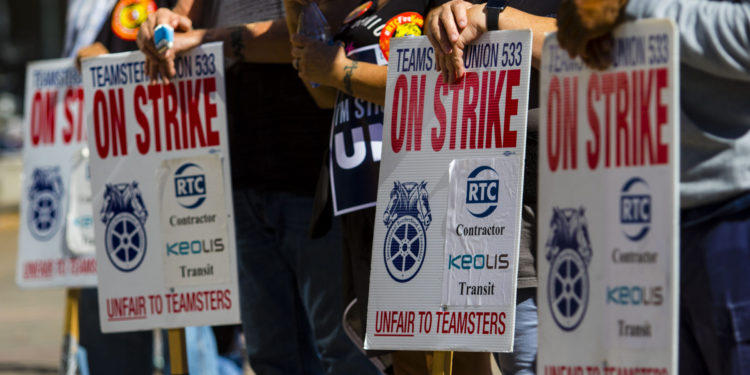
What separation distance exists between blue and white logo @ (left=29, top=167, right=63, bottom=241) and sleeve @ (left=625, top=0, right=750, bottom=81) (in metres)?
3.20

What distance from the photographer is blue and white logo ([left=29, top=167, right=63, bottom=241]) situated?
4.89m

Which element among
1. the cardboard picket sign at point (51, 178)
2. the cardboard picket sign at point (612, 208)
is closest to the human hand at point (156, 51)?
the cardboard picket sign at point (51, 178)

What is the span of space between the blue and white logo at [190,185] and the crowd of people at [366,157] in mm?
300

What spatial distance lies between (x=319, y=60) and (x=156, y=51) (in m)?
0.66

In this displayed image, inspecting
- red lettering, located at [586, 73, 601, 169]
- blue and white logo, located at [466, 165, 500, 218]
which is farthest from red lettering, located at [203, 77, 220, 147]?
red lettering, located at [586, 73, 601, 169]

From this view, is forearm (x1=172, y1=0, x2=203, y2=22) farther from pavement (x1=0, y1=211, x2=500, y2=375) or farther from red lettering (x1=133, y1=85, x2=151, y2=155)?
pavement (x1=0, y1=211, x2=500, y2=375)

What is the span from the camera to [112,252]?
12.2ft

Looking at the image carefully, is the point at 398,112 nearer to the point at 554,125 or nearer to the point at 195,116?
the point at 554,125

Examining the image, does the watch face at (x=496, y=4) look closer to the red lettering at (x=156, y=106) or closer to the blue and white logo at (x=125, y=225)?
the red lettering at (x=156, y=106)

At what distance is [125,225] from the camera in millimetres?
3674

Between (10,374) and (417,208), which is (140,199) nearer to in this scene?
(417,208)

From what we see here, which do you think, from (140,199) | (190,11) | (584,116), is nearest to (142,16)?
(190,11)

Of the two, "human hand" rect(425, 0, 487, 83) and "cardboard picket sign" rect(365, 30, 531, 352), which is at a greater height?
"human hand" rect(425, 0, 487, 83)

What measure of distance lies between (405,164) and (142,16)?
1758 millimetres
